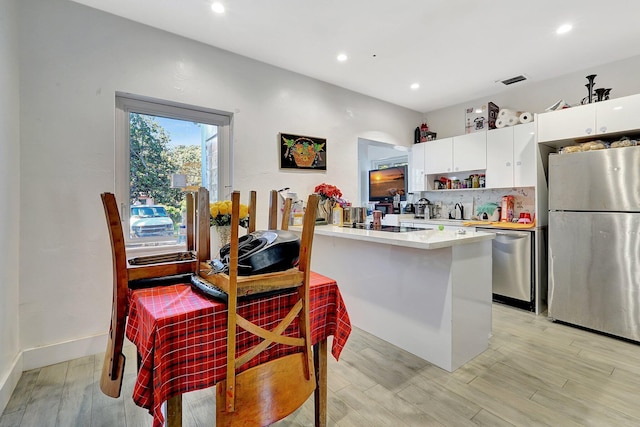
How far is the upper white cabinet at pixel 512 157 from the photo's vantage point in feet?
10.8

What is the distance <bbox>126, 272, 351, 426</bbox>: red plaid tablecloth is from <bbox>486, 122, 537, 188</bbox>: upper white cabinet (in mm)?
3339

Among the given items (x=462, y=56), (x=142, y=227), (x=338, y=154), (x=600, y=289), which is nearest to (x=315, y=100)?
(x=338, y=154)

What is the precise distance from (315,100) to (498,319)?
3042 mm

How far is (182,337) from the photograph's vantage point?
0.95 metres

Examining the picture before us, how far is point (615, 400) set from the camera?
1718 mm

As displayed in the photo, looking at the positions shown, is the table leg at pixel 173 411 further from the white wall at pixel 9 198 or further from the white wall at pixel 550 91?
the white wall at pixel 550 91

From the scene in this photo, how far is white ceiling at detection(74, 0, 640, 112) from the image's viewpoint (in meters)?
2.21

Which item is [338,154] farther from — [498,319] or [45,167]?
[45,167]

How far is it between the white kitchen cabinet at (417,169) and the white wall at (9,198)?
172 inches

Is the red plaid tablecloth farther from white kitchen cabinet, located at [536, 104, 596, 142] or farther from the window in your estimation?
white kitchen cabinet, located at [536, 104, 596, 142]

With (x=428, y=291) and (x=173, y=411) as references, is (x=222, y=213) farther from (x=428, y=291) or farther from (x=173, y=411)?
(x=428, y=291)

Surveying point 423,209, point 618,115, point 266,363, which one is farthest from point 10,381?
point 618,115

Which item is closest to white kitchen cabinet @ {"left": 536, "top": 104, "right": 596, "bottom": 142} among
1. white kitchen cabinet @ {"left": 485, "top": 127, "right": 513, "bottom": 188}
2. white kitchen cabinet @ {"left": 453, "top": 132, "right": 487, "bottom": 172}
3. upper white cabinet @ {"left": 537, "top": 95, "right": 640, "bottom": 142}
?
upper white cabinet @ {"left": 537, "top": 95, "right": 640, "bottom": 142}

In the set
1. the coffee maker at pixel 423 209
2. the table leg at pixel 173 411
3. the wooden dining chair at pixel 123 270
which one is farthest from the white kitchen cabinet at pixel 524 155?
the table leg at pixel 173 411
